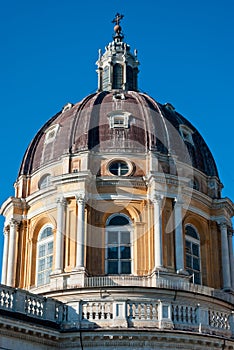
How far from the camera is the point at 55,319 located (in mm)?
27859

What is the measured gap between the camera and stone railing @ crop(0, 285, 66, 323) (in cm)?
2636

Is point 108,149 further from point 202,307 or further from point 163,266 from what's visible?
point 202,307

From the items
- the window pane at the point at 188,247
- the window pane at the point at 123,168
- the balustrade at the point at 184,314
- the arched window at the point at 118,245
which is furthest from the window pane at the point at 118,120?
the balustrade at the point at 184,314

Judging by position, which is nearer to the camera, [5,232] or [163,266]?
[163,266]

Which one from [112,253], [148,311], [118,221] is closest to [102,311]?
[148,311]

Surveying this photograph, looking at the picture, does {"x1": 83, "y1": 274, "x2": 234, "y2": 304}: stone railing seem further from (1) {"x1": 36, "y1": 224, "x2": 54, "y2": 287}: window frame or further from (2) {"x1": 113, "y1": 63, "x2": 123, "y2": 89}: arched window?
(2) {"x1": 113, "y1": 63, "x2": 123, "y2": 89}: arched window

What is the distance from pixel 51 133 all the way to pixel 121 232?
24.1ft

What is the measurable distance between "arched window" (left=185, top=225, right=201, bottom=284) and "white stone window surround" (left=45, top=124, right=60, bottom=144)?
848 cm

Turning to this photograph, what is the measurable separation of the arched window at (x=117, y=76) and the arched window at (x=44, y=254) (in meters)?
11.5

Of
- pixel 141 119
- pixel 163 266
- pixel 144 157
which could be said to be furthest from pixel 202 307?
pixel 141 119

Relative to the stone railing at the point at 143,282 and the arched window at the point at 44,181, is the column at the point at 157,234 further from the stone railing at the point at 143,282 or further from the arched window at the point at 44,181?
the arched window at the point at 44,181

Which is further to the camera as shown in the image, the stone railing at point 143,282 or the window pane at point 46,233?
the window pane at point 46,233

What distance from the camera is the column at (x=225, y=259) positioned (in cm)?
3553

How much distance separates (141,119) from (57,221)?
7333 mm
